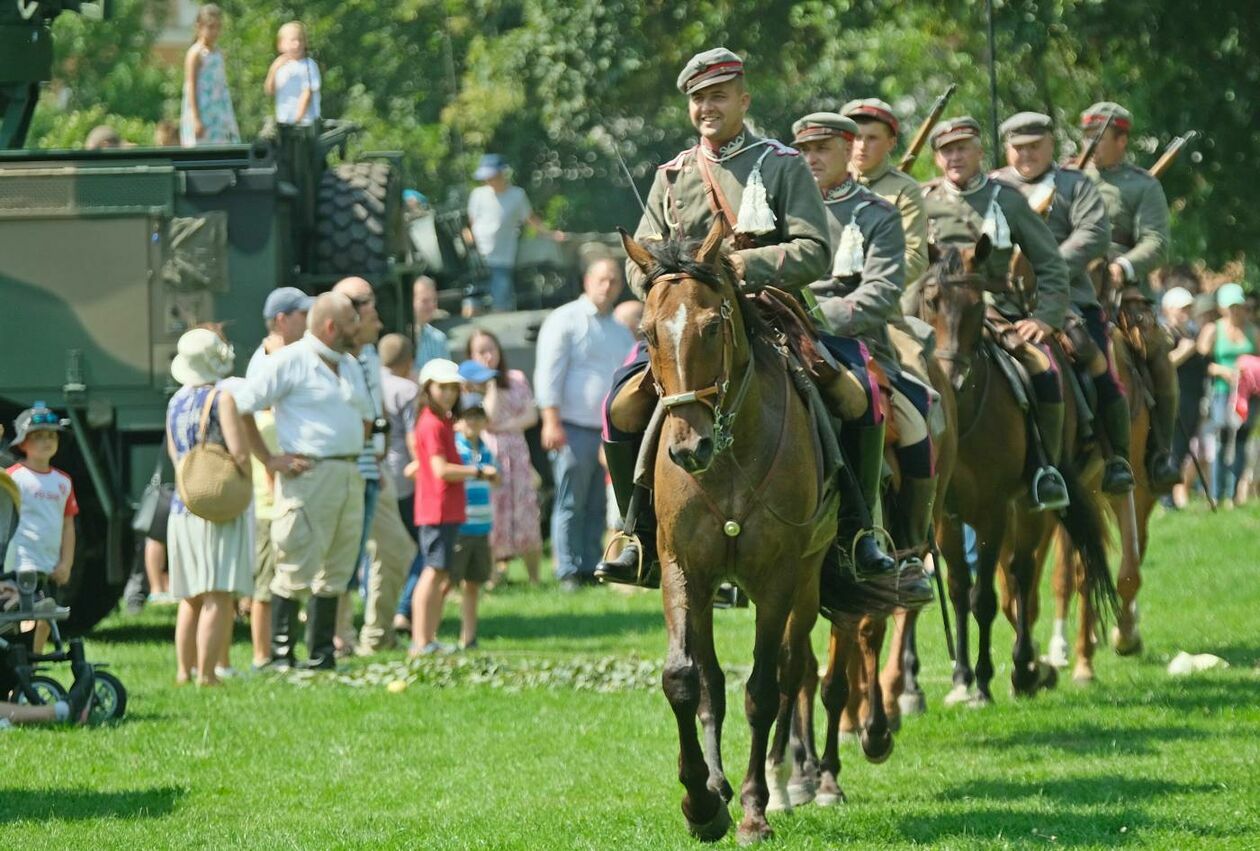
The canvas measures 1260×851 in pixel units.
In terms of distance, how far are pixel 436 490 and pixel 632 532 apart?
6499mm

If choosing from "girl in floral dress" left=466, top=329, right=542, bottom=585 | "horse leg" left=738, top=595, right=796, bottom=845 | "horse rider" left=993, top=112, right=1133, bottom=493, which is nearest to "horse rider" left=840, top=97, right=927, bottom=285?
"horse rider" left=993, top=112, right=1133, bottom=493

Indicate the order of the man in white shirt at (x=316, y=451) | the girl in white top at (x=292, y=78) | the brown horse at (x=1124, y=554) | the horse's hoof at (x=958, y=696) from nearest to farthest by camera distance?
the horse's hoof at (x=958, y=696)
the brown horse at (x=1124, y=554)
the man in white shirt at (x=316, y=451)
the girl in white top at (x=292, y=78)

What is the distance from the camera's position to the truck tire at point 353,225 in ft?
58.6

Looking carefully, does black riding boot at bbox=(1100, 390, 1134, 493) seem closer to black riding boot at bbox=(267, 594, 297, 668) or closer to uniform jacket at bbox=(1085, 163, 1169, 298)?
uniform jacket at bbox=(1085, 163, 1169, 298)

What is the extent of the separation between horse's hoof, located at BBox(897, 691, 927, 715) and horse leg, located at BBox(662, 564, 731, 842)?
3.93m

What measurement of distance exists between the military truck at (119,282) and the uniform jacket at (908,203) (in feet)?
16.7

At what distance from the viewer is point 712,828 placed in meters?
9.30

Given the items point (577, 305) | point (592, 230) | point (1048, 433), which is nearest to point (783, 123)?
point (592, 230)

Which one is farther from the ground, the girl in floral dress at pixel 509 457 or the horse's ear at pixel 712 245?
the horse's ear at pixel 712 245

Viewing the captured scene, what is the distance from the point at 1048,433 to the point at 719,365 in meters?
5.12

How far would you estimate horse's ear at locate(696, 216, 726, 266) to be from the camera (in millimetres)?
9094

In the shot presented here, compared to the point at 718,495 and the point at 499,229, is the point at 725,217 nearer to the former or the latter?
the point at 718,495

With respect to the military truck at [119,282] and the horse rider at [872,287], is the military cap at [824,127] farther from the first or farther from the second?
the military truck at [119,282]

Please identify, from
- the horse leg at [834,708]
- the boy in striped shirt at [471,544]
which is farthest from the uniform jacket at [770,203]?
the boy in striped shirt at [471,544]
